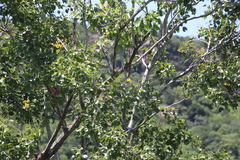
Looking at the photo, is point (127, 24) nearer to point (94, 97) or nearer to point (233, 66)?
point (94, 97)

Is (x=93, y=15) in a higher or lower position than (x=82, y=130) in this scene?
higher

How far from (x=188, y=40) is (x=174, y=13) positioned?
34.9 inches

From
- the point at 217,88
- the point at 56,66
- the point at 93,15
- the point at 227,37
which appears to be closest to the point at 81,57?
the point at 56,66

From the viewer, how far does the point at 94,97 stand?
16.5 ft

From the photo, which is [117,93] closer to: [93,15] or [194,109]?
[93,15]

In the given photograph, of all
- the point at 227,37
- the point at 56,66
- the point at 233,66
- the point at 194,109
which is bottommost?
the point at 56,66

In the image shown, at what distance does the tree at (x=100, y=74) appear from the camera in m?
4.92

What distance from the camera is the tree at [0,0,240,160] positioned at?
492 centimetres

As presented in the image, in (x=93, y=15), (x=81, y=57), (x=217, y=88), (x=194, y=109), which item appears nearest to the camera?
(x=81, y=57)

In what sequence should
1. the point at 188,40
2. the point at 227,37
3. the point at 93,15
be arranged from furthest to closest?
1. the point at 188,40
2. the point at 227,37
3. the point at 93,15

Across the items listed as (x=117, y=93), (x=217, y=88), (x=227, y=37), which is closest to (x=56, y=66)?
(x=117, y=93)

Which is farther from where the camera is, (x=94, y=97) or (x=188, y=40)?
(x=188, y=40)

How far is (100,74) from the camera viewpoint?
520cm

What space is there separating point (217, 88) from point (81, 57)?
2.11 m
